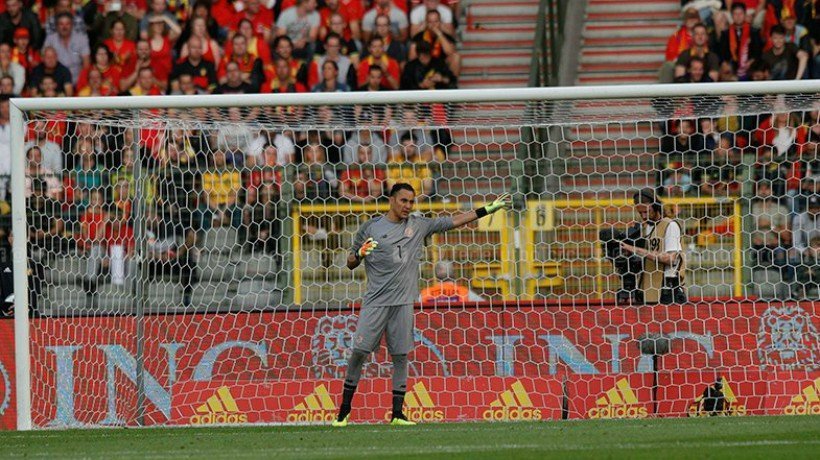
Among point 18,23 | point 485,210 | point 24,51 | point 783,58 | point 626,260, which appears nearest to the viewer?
point 485,210

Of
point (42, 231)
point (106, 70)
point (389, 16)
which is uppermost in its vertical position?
point (389, 16)

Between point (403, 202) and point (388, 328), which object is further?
point (388, 328)

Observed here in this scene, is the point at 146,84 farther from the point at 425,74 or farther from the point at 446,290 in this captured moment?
the point at 446,290

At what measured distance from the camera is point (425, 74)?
15828 mm

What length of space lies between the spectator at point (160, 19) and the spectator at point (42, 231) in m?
4.29

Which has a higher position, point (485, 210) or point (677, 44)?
point (677, 44)

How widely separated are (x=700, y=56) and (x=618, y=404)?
4879mm

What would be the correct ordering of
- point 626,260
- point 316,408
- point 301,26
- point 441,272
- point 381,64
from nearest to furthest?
point 316,408 < point 626,260 < point 441,272 < point 381,64 < point 301,26

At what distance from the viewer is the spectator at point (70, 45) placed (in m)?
16.7

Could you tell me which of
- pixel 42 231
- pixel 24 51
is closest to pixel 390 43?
pixel 24 51

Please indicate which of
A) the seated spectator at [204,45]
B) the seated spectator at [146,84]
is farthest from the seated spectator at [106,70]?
the seated spectator at [204,45]

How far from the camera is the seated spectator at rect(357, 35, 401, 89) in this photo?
1584 centimetres

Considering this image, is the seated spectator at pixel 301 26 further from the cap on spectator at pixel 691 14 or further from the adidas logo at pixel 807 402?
the adidas logo at pixel 807 402

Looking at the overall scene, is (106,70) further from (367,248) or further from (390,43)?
(367,248)
